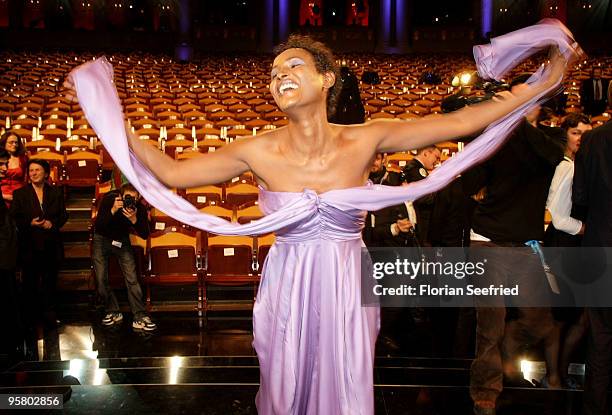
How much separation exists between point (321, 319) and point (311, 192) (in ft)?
1.52

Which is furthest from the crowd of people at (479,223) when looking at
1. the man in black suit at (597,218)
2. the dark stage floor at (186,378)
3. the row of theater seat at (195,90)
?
the row of theater seat at (195,90)

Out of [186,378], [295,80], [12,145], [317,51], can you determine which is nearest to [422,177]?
[186,378]

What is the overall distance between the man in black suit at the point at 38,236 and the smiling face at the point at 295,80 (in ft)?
12.6

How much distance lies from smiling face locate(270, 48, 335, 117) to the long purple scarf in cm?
34

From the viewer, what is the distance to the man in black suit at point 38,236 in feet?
17.1

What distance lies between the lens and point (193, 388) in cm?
369

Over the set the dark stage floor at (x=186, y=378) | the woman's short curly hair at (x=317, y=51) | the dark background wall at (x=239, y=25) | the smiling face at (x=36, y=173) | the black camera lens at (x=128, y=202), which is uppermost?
the dark background wall at (x=239, y=25)

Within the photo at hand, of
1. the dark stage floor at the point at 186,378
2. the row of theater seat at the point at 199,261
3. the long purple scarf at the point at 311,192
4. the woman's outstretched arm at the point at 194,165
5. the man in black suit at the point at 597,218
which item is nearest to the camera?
the long purple scarf at the point at 311,192

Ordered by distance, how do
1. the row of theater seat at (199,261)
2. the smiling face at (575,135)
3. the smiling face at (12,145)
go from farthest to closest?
the smiling face at (12,145), the row of theater seat at (199,261), the smiling face at (575,135)

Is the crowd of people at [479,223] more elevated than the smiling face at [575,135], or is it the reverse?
the smiling face at [575,135]

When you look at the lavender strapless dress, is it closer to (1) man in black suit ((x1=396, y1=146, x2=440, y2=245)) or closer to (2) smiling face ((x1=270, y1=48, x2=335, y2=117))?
(2) smiling face ((x1=270, y1=48, x2=335, y2=117))

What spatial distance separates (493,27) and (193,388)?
2467cm

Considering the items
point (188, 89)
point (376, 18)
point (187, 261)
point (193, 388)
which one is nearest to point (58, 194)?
point (187, 261)

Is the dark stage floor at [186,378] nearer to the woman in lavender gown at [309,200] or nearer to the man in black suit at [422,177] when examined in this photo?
the man in black suit at [422,177]
